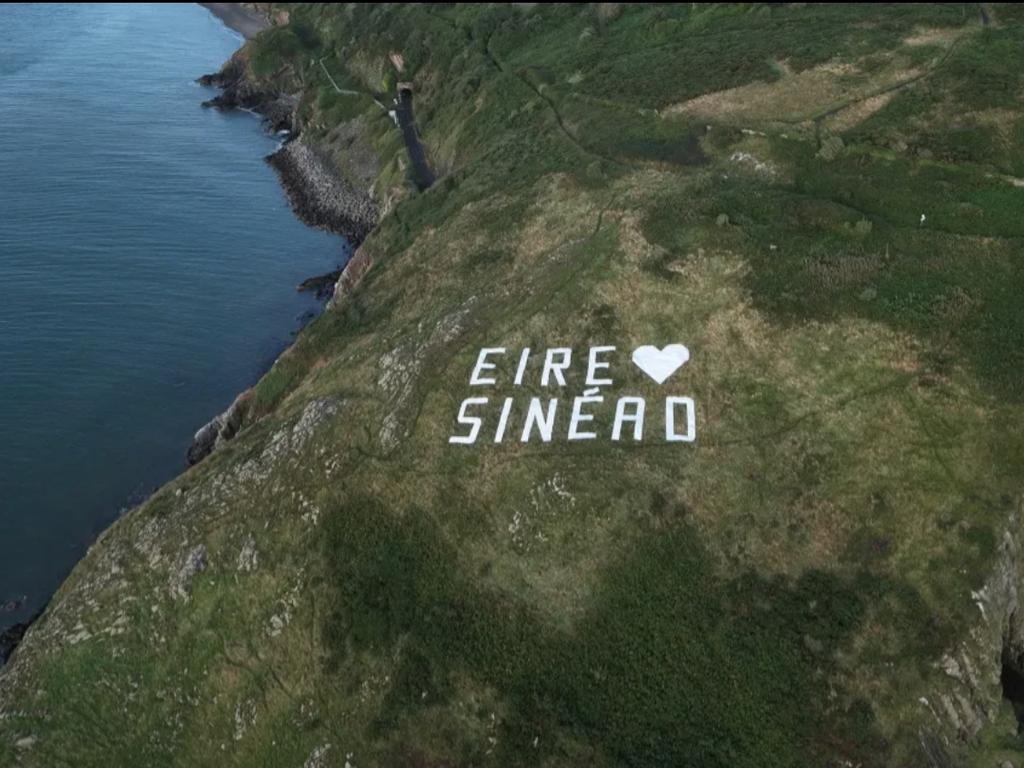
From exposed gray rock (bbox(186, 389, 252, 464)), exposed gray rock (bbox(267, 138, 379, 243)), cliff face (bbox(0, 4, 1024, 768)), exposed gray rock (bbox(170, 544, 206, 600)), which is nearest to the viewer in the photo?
cliff face (bbox(0, 4, 1024, 768))

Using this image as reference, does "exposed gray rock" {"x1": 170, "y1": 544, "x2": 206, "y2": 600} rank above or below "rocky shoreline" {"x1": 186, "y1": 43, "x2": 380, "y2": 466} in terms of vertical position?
above

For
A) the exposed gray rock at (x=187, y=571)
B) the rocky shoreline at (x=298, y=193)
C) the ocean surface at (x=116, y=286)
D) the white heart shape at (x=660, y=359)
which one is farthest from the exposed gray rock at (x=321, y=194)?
the exposed gray rock at (x=187, y=571)

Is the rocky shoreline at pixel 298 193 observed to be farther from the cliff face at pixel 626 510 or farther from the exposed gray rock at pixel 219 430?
the cliff face at pixel 626 510

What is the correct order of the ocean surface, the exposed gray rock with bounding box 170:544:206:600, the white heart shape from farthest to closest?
the ocean surface, the white heart shape, the exposed gray rock with bounding box 170:544:206:600

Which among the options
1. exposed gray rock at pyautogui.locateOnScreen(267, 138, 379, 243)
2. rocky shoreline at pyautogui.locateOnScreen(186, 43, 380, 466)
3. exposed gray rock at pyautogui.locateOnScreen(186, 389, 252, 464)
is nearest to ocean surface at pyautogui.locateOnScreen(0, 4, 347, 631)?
exposed gray rock at pyautogui.locateOnScreen(186, 389, 252, 464)

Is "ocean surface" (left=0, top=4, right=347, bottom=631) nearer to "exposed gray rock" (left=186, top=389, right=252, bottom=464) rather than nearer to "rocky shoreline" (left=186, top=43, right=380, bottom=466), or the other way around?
"exposed gray rock" (left=186, top=389, right=252, bottom=464)

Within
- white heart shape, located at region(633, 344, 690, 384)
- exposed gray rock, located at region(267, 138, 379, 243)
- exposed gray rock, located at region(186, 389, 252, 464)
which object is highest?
white heart shape, located at region(633, 344, 690, 384)
